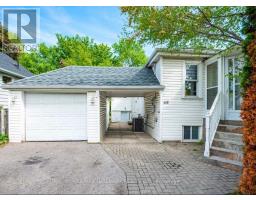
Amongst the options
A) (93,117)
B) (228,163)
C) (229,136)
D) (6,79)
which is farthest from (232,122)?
(6,79)

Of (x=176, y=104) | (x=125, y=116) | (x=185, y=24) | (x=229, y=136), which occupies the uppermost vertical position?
(x=185, y=24)

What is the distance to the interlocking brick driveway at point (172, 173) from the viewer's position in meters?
3.91

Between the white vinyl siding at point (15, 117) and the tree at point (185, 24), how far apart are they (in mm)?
6114

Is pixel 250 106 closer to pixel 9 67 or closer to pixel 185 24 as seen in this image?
pixel 185 24

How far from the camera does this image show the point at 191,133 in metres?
9.09

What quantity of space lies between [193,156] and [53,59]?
26.6m

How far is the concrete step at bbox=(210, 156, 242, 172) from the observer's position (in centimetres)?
495

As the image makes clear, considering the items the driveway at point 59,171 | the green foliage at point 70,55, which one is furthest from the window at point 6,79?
the green foliage at point 70,55

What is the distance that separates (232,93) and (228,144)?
233 cm

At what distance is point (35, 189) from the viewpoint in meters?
3.86

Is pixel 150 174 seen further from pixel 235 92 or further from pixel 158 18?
pixel 235 92

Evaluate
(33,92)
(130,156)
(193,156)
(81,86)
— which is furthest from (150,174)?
(33,92)

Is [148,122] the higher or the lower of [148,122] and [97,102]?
the lower

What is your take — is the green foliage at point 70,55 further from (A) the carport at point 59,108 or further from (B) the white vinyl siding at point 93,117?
(B) the white vinyl siding at point 93,117
